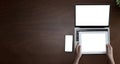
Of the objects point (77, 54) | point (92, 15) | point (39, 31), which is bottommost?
point (77, 54)

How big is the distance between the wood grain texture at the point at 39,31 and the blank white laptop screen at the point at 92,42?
0.20 feet

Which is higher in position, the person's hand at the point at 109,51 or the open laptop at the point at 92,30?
the open laptop at the point at 92,30

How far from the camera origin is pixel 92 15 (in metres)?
2.32

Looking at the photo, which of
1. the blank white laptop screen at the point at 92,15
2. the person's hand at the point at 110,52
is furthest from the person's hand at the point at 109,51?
the blank white laptop screen at the point at 92,15

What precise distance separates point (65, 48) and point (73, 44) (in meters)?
0.09

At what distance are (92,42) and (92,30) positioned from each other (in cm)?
12

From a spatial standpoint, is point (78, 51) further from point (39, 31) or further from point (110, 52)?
point (39, 31)

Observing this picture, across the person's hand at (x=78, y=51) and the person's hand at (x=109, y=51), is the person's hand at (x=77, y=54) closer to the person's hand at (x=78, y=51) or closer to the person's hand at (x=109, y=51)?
the person's hand at (x=78, y=51)

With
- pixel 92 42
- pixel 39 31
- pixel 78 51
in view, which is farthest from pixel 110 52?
pixel 39 31

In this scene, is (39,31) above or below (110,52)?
above

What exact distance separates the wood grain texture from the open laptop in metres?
0.05

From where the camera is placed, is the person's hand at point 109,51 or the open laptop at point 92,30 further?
the open laptop at point 92,30

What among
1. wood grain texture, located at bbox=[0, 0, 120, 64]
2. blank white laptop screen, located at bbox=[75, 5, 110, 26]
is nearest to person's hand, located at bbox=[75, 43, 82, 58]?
wood grain texture, located at bbox=[0, 0, 120, 64]

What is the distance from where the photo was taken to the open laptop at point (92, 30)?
2318mm
